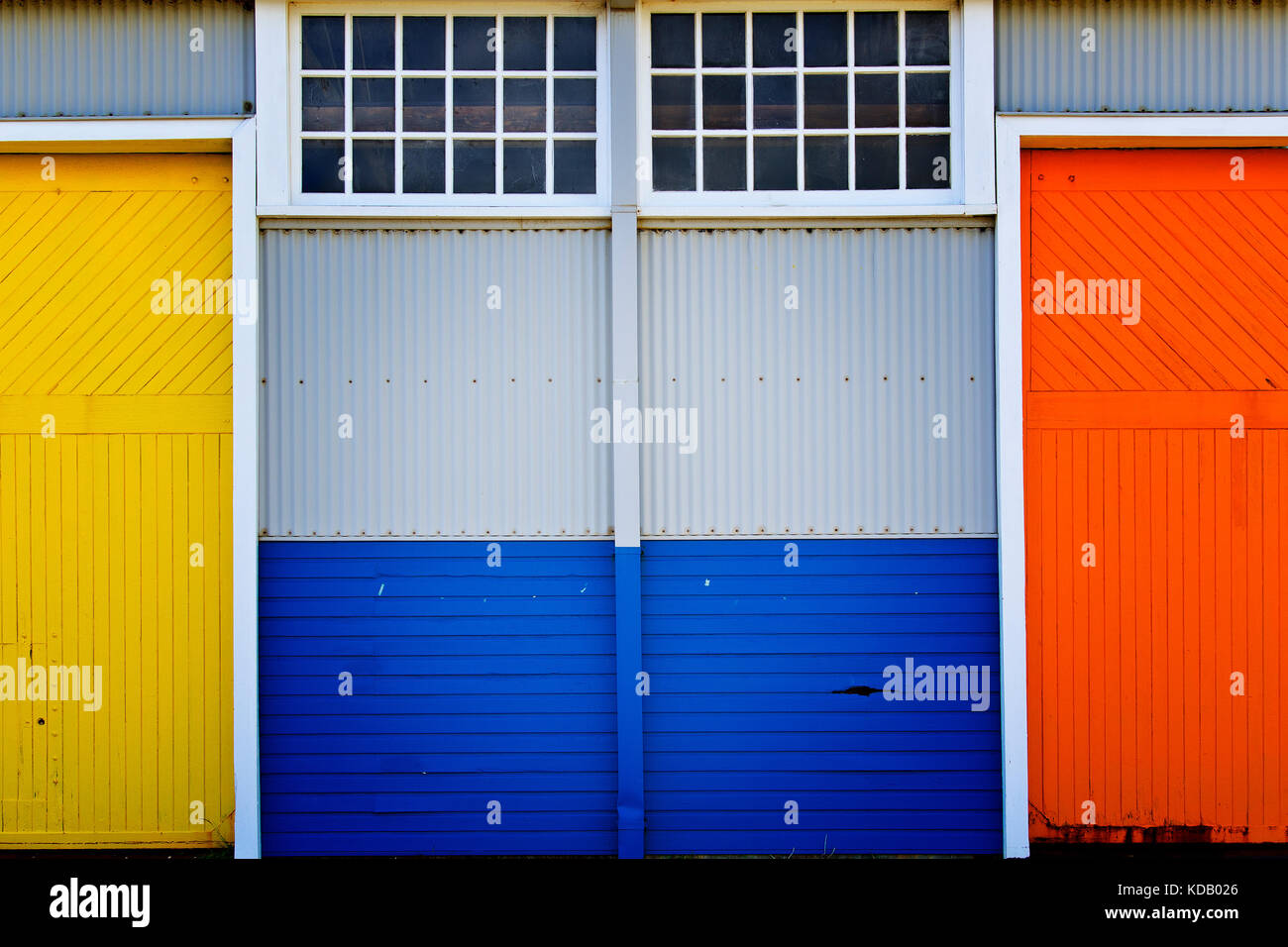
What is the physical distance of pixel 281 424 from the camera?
607 cm

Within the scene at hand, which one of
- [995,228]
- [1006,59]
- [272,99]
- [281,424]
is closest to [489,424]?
[281,424]

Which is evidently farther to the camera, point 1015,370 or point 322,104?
point 322,104

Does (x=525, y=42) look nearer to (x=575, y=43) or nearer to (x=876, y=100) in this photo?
(x=575, y=43)

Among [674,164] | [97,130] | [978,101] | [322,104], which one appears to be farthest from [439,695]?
[978,101]

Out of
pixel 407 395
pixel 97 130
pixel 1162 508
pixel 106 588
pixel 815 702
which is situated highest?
pixel 97 130

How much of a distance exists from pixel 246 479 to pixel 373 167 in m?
1.86

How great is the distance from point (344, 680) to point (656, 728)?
1742mm

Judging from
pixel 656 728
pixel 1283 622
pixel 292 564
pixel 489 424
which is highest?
pixel 489 424

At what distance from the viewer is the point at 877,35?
6141 mm

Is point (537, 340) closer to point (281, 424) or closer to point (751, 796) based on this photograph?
point (281, 424)

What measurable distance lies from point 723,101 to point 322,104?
7.33ft

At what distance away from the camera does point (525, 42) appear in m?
6.12

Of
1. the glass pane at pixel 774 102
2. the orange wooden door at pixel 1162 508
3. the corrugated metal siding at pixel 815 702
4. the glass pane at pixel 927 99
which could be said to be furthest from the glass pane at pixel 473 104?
the orange wooden door at pixel 1162 508

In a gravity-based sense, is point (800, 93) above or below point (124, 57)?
below
